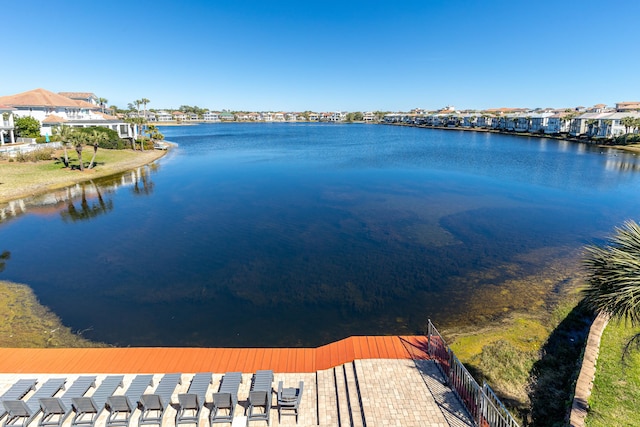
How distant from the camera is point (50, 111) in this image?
A: 2697 inches

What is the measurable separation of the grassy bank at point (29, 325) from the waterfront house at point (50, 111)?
184ft

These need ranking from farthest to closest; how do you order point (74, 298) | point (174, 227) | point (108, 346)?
point (174, 227) → point (74, 298) → point (108, 346)

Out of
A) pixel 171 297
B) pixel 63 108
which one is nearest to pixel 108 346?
pixel 171 297

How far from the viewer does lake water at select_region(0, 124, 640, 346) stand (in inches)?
609

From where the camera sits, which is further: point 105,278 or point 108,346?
point 105,278

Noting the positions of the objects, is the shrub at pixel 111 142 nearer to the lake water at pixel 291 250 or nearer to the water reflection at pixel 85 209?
the lake water at pixel 291 250

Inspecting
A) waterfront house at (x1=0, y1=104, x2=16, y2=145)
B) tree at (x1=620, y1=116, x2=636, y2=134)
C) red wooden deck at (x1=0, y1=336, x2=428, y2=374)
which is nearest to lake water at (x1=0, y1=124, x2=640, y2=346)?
red wooden deck at (x1=0, y1=336, x2=428, y2=374)

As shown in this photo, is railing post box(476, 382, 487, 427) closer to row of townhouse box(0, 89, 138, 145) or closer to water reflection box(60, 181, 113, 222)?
water reflection box(60, 181, 113, 222)

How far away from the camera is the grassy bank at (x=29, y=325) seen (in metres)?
13.6

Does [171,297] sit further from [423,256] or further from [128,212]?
[128,212]

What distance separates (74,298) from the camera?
55.6ft

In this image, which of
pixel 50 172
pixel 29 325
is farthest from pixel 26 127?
pixel 29 325

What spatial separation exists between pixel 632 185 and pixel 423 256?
117 feet

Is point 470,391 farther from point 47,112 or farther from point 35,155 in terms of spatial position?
point 47,112
